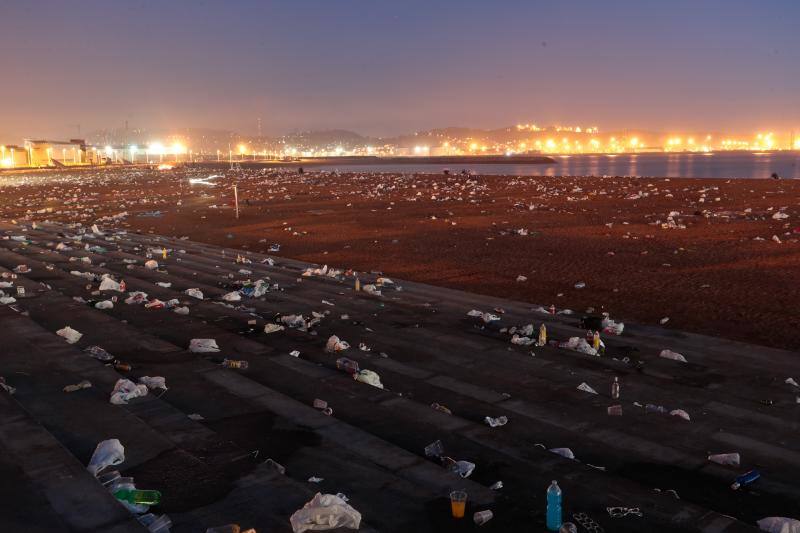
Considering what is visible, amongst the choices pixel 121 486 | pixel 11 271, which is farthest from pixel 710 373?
pixel 11 271

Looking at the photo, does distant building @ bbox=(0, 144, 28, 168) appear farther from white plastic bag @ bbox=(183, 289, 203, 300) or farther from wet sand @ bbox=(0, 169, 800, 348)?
white plastic bag @ bbox=(183, 289, 203, 300)

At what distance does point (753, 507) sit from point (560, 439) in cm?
174

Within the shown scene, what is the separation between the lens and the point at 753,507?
16.6ft

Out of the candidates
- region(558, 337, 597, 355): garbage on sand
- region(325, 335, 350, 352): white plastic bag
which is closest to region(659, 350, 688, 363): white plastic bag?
region(558, 337, 597, 355): garbage on sand

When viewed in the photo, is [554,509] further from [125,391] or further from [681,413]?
[125,391]

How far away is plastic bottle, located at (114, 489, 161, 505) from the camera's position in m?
4.79

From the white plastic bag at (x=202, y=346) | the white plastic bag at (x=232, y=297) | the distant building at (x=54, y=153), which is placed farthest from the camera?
the distant building at (x=54, y=153)

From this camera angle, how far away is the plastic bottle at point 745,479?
538cm

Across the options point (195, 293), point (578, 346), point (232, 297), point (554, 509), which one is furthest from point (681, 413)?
point (195, 293)

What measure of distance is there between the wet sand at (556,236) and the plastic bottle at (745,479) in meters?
4.94

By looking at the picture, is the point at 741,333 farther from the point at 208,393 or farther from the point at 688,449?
the point at 208,393

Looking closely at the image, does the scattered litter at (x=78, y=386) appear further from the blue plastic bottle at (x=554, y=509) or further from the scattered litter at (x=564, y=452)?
the blue plastic bottle at (x=554, y=509)

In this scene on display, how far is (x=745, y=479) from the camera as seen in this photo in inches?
214

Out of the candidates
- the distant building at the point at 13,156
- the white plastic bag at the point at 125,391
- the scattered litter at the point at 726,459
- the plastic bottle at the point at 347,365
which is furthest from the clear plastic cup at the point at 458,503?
the distant building at the point at 13,156
